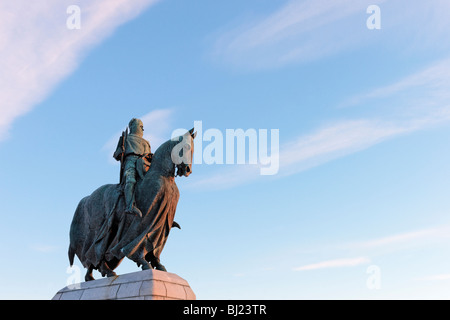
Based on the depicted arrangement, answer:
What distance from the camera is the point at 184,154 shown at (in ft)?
42.3

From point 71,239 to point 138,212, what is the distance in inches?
115

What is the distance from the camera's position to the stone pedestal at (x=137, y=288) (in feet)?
37.8

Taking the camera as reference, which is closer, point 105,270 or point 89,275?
point 105,270

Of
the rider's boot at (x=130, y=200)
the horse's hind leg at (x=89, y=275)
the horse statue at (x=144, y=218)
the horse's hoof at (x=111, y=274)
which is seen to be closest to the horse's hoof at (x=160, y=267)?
the horse statue at (x=144, y=218)

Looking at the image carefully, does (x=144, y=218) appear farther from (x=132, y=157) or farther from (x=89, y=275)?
(x=89, y=275)

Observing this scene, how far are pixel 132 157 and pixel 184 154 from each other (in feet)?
5.30

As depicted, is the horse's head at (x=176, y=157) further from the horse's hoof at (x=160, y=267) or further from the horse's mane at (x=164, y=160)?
the horse's hoof at (x=160, y=267)

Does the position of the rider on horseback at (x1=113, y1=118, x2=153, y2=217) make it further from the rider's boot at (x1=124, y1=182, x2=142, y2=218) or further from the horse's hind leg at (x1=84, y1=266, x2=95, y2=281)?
the horse's hind leg at (x1=84, y1=266, x2=95, y2=281)

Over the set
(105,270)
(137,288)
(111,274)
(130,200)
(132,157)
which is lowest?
(137,288)

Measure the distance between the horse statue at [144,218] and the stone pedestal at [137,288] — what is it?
1.59 ft

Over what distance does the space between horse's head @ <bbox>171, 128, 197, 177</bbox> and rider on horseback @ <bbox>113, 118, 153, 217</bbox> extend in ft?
3.41

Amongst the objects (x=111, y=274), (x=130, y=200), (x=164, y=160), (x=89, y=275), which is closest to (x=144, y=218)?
(x=130, y=200)
